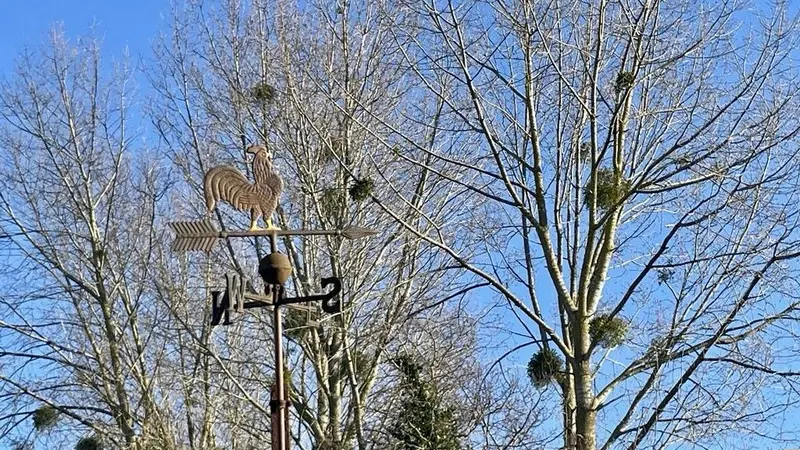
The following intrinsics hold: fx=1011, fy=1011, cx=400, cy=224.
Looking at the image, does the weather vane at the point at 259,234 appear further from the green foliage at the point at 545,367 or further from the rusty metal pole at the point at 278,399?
the green foliage at the point at 545,367

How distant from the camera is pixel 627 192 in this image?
277 inches

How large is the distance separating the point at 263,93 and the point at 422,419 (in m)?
3.39

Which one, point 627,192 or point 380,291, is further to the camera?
point 380,291

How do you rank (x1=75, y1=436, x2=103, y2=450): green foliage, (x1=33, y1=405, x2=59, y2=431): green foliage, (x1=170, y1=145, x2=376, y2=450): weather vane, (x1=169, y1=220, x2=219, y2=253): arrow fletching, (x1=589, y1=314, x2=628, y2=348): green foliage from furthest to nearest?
(x1=33, y1=405, x2=59, y2=431): green foliage < (x1=75, y1=436, x2=103, y2=450): green foliage < (x1=589, y1=314, x2=628, y2=348): green foliage < (x1=169, y1=220, x2=219, y2=253): arrow fletching < (x1=170, y1=145, x2=376, y2=450): weather vane

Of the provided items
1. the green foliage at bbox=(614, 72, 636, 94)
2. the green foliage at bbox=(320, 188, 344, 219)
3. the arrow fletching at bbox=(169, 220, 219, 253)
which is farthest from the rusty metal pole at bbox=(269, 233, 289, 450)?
the green foliage at bbox=(320, 188, 344, 219)

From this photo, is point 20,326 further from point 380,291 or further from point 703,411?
point 703,411

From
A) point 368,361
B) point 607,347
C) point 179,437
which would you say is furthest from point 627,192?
point 179,437

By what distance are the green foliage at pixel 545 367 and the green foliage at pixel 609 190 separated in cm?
119

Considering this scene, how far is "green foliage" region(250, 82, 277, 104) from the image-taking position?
945cm

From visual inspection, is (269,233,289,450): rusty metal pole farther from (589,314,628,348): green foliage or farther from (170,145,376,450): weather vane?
(589,314,628,348): green foliage

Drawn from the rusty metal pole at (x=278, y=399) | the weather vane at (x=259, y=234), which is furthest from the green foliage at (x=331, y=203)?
the rusty metal pole at (x=278, y=399)

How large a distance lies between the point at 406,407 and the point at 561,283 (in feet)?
6.24

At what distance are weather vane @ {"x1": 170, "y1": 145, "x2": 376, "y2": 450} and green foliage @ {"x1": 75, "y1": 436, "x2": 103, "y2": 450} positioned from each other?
26.2ft

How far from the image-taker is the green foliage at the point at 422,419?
27.0ft
